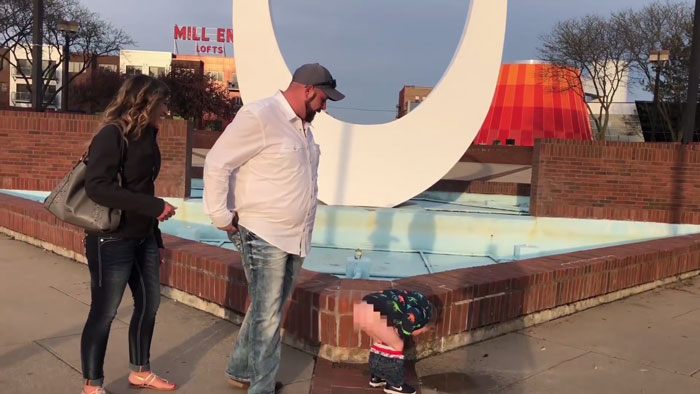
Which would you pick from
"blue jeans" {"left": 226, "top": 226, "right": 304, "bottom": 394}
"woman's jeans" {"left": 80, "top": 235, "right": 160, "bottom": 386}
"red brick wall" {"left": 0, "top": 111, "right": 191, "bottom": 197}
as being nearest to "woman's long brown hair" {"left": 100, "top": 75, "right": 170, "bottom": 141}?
"woman's jeans" {"left": 80, "top": 235, "right": 160, "bottom": 386}

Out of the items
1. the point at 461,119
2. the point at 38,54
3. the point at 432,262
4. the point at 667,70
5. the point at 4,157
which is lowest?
the point at 432,262

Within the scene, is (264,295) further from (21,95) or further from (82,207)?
(21,95)

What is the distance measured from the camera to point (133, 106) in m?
2.69

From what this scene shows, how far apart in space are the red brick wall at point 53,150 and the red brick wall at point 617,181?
541 centimetres

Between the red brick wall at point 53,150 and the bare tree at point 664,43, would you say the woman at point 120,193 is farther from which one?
the bare tree at point 664,43

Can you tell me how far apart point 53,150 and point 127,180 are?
306 inches

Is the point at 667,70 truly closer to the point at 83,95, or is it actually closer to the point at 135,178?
the point at 135,178

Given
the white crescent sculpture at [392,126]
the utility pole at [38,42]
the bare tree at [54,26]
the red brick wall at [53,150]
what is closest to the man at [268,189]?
the white crescent sculpture at [392,126]

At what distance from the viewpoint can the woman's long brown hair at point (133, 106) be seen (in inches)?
105

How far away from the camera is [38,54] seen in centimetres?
1058

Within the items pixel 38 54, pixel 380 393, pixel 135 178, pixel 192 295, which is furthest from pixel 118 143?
pixel 38 54

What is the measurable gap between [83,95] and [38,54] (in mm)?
45781

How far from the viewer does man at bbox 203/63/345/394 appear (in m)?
2.58

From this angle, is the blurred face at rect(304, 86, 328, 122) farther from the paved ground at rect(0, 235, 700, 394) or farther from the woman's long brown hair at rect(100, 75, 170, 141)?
the paved ground at rect(0, 235, 700, 394)
